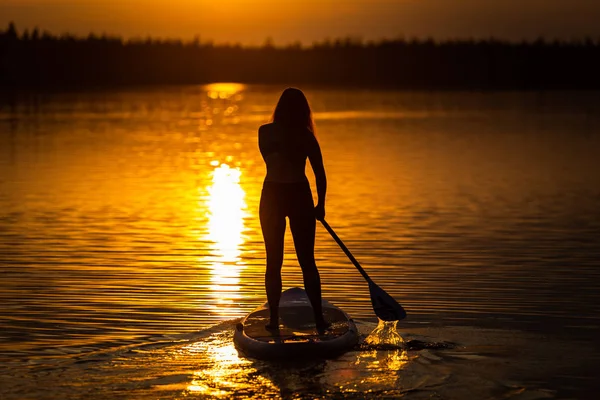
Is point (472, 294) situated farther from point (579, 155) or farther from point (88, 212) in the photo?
point (579, 155)

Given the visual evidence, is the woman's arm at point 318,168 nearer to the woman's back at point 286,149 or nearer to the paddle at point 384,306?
the woman's back at point 286,149

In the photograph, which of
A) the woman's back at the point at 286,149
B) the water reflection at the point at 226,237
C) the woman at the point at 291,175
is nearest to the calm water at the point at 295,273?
the water reflection at the point at 226,237

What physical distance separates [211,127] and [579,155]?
28.8 meters

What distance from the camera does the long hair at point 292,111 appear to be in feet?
33.6

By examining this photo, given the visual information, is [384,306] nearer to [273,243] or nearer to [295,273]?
[273,243]

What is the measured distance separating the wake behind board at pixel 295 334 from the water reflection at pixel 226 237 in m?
0.84

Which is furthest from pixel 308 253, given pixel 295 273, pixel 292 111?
pixel 295 273

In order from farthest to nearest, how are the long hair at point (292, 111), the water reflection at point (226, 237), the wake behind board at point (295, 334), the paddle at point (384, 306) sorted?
the water reflection at point (226, 237), the paddle at point (384, 306), the long hair at point (292, 111), the wake behind board at point (295, 334)

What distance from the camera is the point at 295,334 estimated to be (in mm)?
10516

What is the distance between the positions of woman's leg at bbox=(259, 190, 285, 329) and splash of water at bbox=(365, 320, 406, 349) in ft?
2.74

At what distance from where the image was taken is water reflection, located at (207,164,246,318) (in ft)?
42.6

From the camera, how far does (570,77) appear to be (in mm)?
136875

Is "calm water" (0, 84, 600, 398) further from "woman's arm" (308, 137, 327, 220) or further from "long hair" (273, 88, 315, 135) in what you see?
"long hair" (273, 88, 315, 135)

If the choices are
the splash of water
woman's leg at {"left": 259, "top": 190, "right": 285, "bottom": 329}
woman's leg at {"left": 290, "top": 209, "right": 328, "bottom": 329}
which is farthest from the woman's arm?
the splash of water
